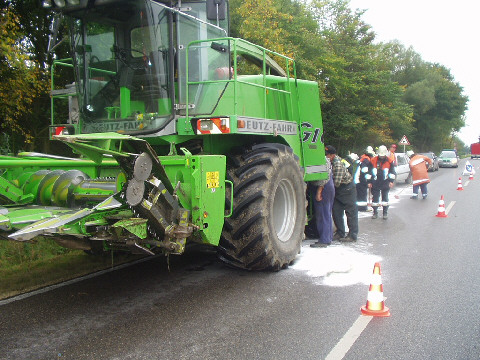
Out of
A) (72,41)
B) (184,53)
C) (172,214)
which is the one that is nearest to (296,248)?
(172,214)

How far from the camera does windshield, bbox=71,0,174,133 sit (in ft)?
18.6

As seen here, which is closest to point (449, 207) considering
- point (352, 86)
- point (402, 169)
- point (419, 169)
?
point (419, 169)

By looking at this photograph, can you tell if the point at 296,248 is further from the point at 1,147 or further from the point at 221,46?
the point at 1,147

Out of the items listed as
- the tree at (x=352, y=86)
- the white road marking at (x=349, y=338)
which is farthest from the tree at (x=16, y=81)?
the tree at (x=352, y=86)

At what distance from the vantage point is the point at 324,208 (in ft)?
26.8

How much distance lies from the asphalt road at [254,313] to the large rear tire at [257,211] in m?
0.26

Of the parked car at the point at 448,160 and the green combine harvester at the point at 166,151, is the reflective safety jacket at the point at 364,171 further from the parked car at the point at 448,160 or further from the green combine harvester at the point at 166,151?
the parked car at the point at 448,160

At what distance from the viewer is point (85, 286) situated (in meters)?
5.59

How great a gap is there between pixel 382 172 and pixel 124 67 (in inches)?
324

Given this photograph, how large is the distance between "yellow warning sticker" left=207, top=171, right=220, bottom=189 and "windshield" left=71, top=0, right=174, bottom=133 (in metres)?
0.97

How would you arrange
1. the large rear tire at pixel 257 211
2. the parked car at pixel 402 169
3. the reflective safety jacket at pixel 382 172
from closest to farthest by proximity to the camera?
the large rear tire at pixel 257 211, the reflective safety jacket at pixel 382 172, the parked car at pixel 402 169

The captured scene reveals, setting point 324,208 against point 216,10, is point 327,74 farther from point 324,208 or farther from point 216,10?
point 216,10

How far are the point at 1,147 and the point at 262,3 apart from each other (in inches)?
411

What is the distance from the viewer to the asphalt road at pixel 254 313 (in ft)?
12.9
